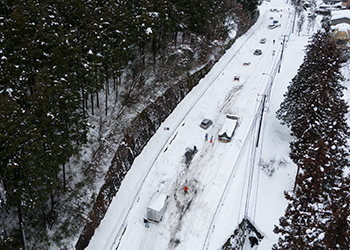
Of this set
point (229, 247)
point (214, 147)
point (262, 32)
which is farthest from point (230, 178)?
point (262, 32)

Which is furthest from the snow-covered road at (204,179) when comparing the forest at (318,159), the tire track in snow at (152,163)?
the forest at (318,159)

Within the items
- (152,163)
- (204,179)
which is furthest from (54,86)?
(204,179)

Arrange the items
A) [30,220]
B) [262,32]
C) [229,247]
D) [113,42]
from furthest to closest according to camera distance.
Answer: [262,32] → [113,42] → [229,247] → [30,220]

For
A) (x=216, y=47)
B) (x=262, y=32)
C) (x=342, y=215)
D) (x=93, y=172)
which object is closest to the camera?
(x=342, y=215)

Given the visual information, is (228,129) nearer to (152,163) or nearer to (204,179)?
(204,179)

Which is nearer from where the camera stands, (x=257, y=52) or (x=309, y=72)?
(x=309, y=72)

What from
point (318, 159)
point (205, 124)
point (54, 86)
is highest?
point (54, 86)

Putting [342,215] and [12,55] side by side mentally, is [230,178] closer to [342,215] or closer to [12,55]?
[342,215]

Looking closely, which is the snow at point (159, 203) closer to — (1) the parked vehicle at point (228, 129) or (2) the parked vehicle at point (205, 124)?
(1) the parked vehicle at point (228, 129)
